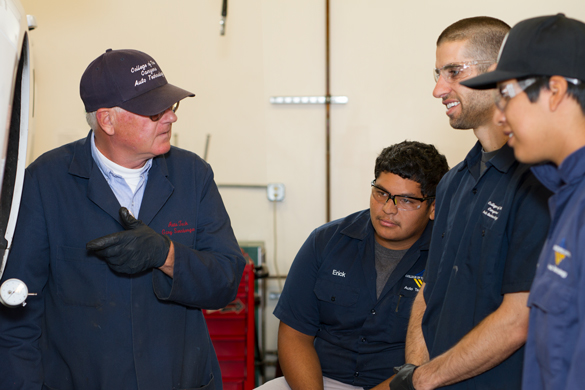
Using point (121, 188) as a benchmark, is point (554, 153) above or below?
above

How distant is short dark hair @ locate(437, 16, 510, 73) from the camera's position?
1479 mm

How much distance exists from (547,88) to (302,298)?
4.23 ft

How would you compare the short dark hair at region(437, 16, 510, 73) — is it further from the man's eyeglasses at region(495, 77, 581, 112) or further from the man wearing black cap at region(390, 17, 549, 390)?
the man's eyeglasses at region(495, 77, 581, 112)

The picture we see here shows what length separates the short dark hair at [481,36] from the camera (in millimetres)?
1479

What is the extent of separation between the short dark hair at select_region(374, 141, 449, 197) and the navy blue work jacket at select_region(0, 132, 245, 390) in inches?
34.1

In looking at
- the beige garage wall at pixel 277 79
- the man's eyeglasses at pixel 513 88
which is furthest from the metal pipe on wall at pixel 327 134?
the man's eyeglasses at pixel 513 88

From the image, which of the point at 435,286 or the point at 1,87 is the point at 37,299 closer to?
the point at 1,87

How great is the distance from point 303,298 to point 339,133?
1.53 meters

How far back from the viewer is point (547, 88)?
893mm

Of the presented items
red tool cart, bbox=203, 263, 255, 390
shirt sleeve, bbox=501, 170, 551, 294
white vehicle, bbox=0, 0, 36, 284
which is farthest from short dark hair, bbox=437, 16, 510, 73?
red tool cart, bbox=203, 263, 255, 390

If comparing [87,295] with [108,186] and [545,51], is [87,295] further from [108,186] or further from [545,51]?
[545,51]

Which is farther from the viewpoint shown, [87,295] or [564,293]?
[87,295]

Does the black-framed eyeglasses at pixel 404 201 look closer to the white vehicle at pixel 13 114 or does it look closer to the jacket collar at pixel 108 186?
the jacket collar at pixel 108 186

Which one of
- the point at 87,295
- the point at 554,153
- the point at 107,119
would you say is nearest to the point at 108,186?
the point at 107,119
